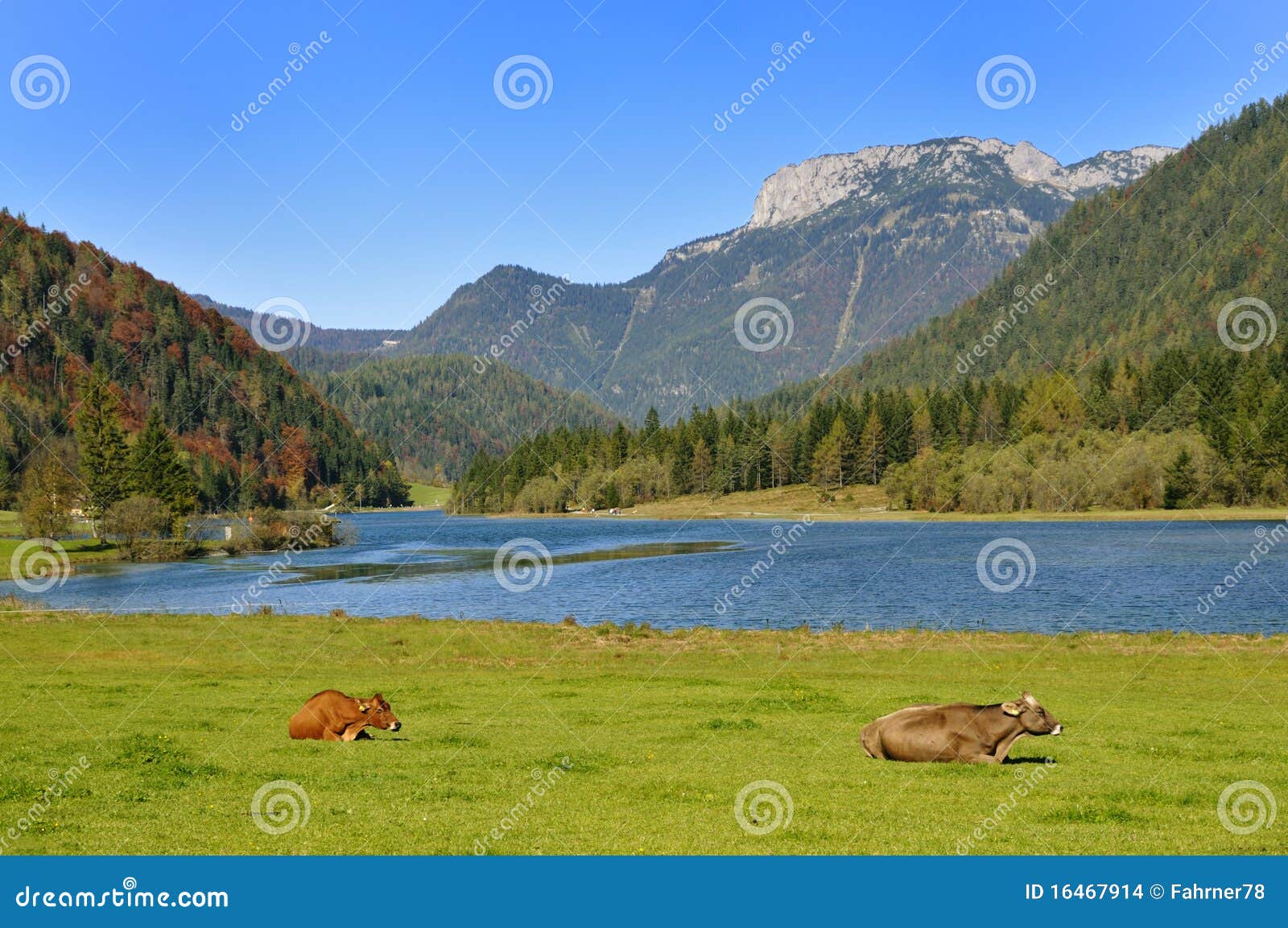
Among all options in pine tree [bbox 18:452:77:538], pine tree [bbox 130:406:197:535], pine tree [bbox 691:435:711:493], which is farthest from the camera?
pine tree [bbox 691:435:711:493]

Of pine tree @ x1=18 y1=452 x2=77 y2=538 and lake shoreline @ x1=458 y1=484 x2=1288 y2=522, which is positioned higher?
pine tree @ x1=18 y1=452 x2=77 y2=538

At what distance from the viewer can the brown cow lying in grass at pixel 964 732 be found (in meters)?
16.0

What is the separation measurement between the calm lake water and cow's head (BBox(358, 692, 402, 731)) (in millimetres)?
28635

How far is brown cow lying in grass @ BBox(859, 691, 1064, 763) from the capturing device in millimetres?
16031

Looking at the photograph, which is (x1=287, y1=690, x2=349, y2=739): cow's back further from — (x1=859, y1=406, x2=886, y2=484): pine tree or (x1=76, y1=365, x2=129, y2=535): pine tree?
(x1=859, y1=406, x2=886, y2=484): pine tree

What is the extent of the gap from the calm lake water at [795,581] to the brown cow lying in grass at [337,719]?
2879 cm

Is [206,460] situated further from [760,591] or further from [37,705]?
[37,705]

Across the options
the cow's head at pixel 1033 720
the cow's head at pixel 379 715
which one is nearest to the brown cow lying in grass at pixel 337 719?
the cow's head at pixel 379 715

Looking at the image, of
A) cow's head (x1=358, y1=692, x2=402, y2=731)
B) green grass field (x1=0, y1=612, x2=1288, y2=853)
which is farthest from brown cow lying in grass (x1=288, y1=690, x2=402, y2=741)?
green grass field (x1=0, y1=612, x2=1288, y2=853)

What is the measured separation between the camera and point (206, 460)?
166750mm

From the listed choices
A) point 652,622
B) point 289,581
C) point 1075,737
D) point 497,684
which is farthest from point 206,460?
point 1075,737

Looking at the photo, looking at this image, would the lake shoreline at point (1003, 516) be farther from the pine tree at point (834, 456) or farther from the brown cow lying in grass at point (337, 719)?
the brown cow lying in grass at point (337, 719)

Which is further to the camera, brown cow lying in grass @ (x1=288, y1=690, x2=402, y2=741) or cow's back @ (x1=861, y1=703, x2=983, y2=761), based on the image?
brown cow lying in grass @ (x1=288, y1=690, x2=402, y2=741)

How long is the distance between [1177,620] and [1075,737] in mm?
31242
